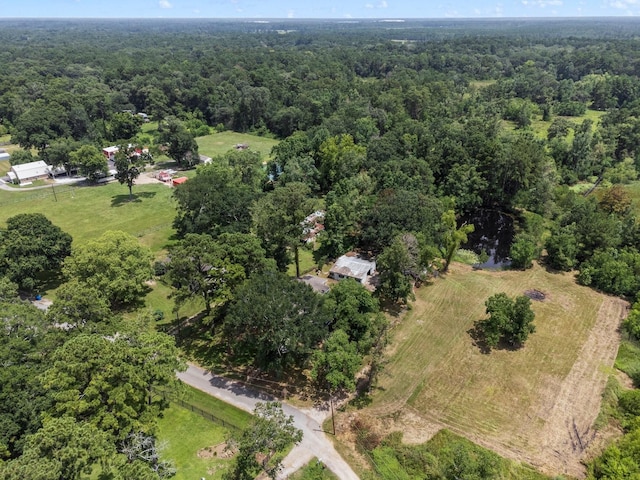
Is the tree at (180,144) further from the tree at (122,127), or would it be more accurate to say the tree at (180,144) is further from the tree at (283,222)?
the tree at (283,222)

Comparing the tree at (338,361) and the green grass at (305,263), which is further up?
the tree at (338,361)

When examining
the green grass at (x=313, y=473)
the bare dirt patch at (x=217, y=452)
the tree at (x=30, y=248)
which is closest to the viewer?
the green grass at (x=313, y=473)

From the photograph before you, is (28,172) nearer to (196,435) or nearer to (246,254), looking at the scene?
(246,254)

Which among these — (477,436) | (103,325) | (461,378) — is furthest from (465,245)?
(103,325)

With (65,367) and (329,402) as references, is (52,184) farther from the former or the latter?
(329,402)

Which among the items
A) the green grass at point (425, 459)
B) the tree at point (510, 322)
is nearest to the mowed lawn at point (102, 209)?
the green grass at point (425, 459)
